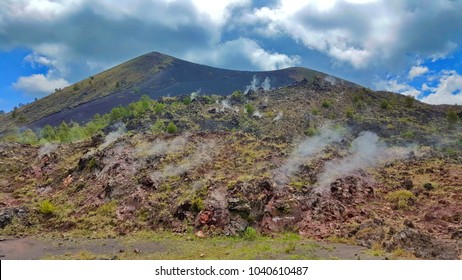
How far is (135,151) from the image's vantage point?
41844 mm

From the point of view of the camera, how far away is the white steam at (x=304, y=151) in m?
34.3

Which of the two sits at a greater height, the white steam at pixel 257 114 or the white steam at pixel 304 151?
the white steam at pixel 257 114

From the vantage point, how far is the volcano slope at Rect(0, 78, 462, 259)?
27.8 metres

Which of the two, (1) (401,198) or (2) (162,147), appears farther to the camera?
(2) (162,147)

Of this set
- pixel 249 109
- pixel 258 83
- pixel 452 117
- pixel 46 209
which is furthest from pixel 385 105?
pixel 258 83

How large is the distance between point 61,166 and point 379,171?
29836 millimetres

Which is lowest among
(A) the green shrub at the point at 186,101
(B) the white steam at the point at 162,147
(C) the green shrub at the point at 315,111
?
(B) the white steam at the point at 162,147

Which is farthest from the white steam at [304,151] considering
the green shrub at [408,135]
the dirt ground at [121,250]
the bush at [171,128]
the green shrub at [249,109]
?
the bush at [171,128]

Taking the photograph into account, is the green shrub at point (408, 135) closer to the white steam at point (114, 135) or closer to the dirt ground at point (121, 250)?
the dirt ground at point (121, 250)

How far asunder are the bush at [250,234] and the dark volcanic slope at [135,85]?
8492cm

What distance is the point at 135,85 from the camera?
13738cm

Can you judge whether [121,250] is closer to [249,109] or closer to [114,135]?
[114,135]

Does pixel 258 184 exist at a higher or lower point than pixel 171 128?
lower

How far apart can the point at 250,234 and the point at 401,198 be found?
11046mm
